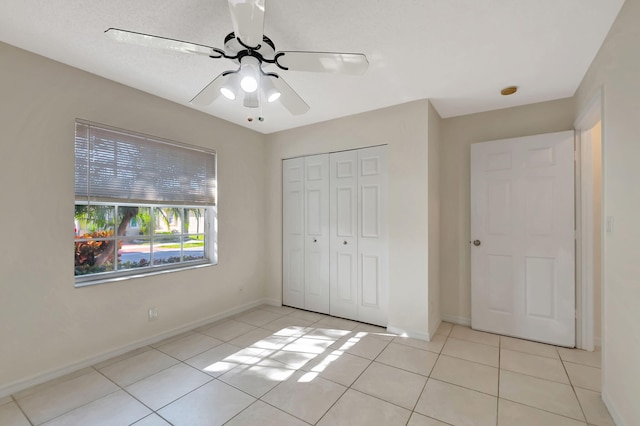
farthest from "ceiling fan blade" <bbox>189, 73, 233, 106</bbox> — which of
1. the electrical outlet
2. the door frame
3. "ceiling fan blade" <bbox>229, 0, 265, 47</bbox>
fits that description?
the door frame

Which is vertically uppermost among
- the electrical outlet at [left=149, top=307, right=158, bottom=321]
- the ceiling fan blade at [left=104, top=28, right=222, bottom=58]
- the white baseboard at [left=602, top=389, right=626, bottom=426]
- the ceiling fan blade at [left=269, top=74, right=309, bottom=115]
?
the ceiling fan blade at [left=104, top=28, right=222, bottom=58]

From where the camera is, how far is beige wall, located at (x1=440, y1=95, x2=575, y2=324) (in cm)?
321

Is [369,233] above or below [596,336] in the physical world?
above

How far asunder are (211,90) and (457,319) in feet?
11.5

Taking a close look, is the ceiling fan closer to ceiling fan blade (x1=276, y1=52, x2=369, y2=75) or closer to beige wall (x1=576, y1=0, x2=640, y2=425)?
ceiling fan blade (x1=276, y1=52, x2=369, y2=75)

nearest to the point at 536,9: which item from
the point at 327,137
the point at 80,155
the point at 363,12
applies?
the point at 363,12

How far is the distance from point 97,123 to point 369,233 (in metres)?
2.86

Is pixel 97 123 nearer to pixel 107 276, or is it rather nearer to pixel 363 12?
pixel 107 276

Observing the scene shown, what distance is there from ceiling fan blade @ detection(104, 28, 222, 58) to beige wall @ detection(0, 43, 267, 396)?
1319 mm

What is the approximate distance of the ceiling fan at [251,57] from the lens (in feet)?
4.33

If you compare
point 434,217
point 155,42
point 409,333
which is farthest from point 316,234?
point 155,42

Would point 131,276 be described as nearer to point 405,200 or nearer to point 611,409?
point 405,200

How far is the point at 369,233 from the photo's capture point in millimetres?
3314

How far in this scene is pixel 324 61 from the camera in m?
1.62
